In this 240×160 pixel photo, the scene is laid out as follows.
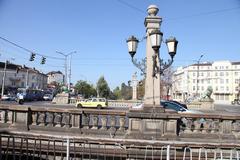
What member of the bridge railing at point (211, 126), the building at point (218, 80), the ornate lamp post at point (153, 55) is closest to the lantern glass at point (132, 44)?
the ornate lamp post at point (153, 55)

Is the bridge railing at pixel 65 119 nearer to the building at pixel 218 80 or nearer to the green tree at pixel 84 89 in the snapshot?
the green tree at pixel 84 89

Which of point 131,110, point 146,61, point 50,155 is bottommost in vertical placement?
point 50,155

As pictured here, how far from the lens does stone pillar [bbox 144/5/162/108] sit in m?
9.67

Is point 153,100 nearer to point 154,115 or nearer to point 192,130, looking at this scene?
point 154,115

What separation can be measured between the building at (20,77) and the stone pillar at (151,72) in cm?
8450

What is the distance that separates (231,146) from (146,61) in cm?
378

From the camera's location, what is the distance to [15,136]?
7547 millimetres

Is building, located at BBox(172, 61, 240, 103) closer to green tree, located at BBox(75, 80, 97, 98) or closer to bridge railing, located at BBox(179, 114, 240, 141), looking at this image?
green tree, located at BBox(75, 80, 97, 98)

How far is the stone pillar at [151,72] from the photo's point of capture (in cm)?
967

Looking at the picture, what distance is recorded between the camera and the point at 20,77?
361ft

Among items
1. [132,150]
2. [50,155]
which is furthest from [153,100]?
[50,155]

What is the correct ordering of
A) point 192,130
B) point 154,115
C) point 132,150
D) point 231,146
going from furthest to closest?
1. point 192,130
2. point 154,115
3. point 132,150
4. point 231,146

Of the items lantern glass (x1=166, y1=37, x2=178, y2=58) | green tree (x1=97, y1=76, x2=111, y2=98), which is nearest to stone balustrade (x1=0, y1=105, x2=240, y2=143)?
lantern glass (x1=166, y1=37, x2=178, y2=58)

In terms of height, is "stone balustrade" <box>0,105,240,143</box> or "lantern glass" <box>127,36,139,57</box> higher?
"lantern glass" <box>127,36,139,57</box>
